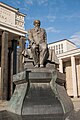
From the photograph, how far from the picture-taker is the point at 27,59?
611 centimetres

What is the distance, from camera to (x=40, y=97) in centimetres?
512

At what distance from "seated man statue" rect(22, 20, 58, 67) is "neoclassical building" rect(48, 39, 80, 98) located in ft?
113

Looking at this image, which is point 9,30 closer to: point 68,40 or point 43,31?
point 43,31

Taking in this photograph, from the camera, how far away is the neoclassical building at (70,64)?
40.3 m

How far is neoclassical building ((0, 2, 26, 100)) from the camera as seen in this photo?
25.6 m

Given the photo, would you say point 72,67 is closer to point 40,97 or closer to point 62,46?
point 62,46

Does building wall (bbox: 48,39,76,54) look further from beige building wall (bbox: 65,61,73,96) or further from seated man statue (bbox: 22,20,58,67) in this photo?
seated man statue (bbox: 22,20,58,67)

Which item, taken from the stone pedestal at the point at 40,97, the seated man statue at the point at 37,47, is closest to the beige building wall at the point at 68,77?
the seated man statue at the point at 37,47

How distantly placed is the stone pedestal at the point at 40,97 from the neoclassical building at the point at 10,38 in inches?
801

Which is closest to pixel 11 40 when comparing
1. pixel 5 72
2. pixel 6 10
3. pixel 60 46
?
pixel 6 10

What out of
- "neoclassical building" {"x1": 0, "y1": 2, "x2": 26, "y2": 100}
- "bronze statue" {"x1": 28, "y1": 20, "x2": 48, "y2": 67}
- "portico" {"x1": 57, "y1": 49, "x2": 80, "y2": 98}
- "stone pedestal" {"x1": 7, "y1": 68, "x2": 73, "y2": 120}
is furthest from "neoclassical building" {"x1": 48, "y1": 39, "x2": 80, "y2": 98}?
"stone pedestal" {"x1": 7, "y1": 68, "x2": 73, "y2": 120}

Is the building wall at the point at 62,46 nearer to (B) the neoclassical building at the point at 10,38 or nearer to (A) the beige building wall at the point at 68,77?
(A) the beige building wall at the point at 68,77

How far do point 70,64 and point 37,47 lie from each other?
134ft

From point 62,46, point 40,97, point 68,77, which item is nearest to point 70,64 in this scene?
point 68,77
